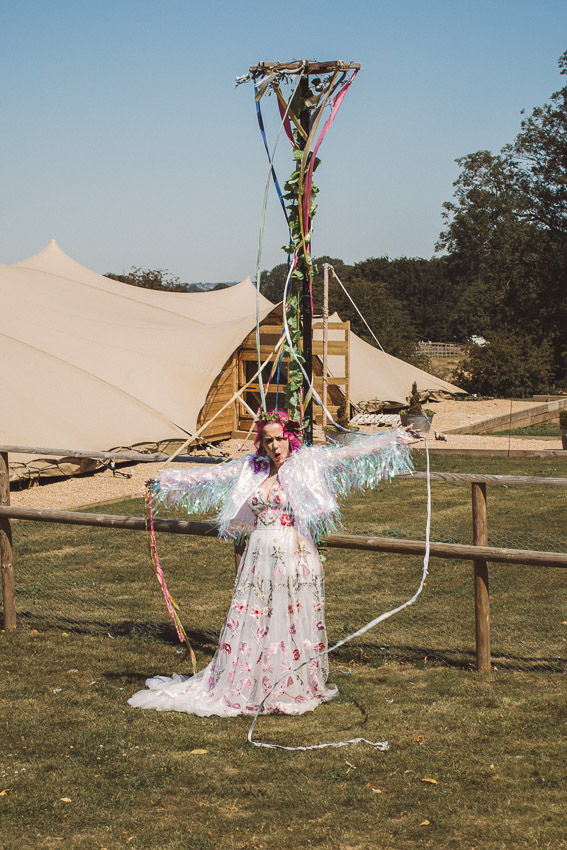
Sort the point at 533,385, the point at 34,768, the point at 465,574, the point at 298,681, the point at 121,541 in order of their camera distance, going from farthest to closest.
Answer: the point at 533,385
the point at 121,541
the point at 465,574
the point at 298,681
the point at 34,768

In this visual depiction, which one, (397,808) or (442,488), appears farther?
(442,488)

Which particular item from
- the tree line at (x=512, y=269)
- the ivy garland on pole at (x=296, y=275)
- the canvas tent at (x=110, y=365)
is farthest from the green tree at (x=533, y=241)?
the ivy garland on pole at (x=296, y=275)

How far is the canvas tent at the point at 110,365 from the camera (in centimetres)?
1611

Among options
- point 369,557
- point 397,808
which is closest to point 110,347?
point 369,557

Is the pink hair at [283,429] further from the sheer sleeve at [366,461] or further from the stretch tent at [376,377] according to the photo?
the stretch tent at [376,377]

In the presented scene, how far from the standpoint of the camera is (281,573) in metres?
4.93

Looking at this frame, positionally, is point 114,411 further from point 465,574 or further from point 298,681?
point 298,681


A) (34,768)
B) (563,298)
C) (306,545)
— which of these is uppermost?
(563,298)

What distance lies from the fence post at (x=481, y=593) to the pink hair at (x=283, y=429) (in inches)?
47.8

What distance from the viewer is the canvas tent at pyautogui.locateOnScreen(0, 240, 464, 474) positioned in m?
16.1

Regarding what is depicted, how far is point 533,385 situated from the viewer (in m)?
30.9

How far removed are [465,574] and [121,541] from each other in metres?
4.00

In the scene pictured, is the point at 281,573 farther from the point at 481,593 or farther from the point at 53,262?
the point at 53,262

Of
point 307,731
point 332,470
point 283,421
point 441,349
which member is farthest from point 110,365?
point 441,349
